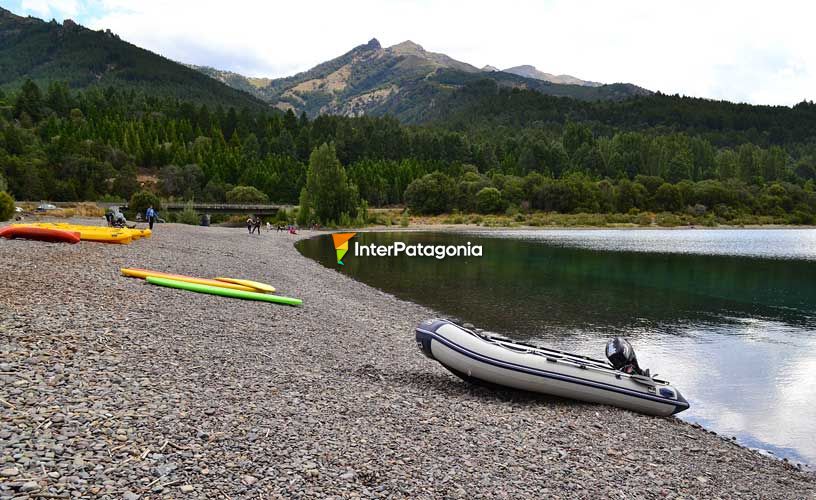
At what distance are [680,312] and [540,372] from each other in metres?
22.6

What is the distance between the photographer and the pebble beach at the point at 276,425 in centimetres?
825

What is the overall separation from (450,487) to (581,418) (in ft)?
20.6

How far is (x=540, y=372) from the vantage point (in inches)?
588

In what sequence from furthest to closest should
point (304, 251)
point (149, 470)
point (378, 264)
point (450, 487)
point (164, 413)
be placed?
point (304, 251) < point (378, 264) < point (164, 413) < point (450, 487) < point (149, 470)

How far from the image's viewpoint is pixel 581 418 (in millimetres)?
14258

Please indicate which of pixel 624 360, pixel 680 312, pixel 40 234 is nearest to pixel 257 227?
pixel 40 234

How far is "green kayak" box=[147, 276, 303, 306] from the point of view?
23.3 metres

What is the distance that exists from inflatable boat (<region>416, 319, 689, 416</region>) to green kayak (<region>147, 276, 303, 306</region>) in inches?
429

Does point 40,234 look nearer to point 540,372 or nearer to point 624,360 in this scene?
point 540,372

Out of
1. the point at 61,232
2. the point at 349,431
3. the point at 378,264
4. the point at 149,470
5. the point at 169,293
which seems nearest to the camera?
the point at 149,470

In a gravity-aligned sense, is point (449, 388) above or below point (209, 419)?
below

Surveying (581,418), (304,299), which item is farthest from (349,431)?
(304,299)

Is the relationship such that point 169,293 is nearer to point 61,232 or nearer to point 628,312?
point 61,232

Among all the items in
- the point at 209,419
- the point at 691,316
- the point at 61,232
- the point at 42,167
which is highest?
the point at 42,167
